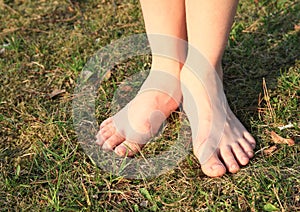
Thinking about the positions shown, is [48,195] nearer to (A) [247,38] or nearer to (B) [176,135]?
(B) [176,135]

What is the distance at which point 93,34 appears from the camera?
2.47 meters

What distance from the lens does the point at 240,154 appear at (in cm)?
168

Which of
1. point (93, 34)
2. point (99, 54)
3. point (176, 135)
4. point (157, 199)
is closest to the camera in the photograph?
point (157, 199)

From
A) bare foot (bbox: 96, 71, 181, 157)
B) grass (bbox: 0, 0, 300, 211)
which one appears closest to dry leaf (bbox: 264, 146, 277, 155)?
grass (bbox: 0, 0, 300, 211)

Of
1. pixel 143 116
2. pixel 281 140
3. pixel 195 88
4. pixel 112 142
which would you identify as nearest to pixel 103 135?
pixel 112 142

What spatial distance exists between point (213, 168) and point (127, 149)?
33cm

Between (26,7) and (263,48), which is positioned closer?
→ (263,48)

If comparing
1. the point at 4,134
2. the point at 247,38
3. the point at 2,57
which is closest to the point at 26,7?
the point at 2,57

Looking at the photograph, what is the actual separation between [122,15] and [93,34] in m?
0.21

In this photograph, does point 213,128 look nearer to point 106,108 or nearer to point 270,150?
point 270,150

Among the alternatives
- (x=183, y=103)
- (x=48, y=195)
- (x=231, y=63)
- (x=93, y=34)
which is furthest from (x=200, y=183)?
(x=93, y=34)

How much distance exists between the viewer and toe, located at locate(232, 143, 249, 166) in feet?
5.46

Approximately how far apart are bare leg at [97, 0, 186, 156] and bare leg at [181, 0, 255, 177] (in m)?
0.07

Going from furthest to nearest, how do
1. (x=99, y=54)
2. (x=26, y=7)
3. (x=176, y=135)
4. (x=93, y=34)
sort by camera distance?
1. (x=26, y=7)
2. (x=93, y=34)
3. (x=99, y=54)
4. (x=176, y=135)
